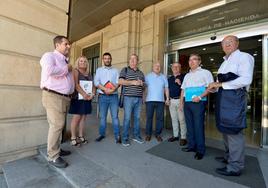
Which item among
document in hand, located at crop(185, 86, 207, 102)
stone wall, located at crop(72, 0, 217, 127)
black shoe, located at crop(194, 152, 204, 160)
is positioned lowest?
black shoe, located at crop(194, 152, 204, 160)

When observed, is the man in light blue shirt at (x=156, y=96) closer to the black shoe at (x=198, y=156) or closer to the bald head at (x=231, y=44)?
the black shoe at (x=198, y=156)

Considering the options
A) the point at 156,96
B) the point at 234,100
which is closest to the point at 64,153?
the point at 156,96

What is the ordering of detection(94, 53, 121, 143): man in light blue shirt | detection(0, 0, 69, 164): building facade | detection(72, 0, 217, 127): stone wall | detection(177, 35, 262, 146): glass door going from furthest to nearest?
detection(72, 0, 217, 127): stone wall
detection(177, 35, 262, 146): glass door
detection(94, 53, 121, 143): man in light blue shirt
detection(0, 0, 69, 164): building facade

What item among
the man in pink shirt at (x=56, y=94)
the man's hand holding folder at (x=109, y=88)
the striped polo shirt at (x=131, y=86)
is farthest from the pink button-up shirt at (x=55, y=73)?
the striped polo shirt at (x=131, y=86)

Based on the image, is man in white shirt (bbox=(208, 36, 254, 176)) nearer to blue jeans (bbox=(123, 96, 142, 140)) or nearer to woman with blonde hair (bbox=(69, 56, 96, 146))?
blue jeans (bbox=(123, 96, 142, 140))

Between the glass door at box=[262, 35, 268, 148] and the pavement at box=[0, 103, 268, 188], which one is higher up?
the glass door at box=[262, 35, 268, 148]

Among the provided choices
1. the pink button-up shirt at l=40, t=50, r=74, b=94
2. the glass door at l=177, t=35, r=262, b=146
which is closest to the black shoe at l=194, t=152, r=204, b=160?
the glass door at l=177, t=35, r=262, b=146

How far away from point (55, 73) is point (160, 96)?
1970 millimetres

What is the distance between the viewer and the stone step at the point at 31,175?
1.91 meters

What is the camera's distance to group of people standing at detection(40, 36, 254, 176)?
6.68 feet

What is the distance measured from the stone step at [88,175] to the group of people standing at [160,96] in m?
0.15

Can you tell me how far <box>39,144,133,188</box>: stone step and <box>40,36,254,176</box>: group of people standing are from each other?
0.15m

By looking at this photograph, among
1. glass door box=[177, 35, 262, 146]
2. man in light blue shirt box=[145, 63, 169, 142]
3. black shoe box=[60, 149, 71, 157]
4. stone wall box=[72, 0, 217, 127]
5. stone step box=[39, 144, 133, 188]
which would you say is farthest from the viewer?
stone wall box=[72, 0, 217, 127]

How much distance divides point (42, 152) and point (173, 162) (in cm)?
→ 202
